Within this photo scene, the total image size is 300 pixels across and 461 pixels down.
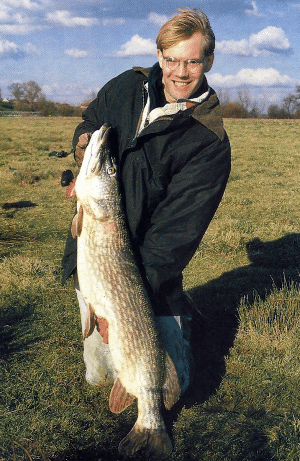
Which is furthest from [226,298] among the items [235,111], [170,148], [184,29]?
[235,111]

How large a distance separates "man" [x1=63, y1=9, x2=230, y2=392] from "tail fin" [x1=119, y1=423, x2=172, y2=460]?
0.87 meters

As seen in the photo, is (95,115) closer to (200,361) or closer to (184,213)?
(184,213)

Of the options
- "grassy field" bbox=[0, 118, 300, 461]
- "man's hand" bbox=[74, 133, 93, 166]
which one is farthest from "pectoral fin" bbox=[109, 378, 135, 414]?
"man's hand" bbox=[74, 133, 93, 166]

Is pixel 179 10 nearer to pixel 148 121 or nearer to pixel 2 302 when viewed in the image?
pixel 148 121

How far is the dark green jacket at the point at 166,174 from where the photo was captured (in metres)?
2.95

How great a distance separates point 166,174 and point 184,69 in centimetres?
68

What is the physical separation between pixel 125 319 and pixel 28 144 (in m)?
17.8

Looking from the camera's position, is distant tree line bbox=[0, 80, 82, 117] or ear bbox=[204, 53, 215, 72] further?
distant tree line bbox=[0, 80, 82, 117]

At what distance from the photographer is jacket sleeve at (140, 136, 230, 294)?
9.82 feet

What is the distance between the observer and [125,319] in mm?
2910

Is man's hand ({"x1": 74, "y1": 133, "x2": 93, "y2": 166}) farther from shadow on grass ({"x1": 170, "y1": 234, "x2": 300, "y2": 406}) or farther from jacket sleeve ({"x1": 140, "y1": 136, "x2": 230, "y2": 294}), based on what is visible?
shadow on grass ({"x1": 170, "y1": 234, "x2": 300, "y2": 406})

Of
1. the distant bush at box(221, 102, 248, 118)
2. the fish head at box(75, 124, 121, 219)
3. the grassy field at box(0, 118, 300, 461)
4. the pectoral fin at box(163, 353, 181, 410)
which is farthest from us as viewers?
the distant bush at box(221, 102, 248, 118)

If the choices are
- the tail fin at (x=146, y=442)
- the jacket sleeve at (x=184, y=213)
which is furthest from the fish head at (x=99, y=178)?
the tail fin at (x=146, y=442)

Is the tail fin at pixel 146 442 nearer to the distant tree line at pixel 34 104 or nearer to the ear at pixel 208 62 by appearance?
the ear at pixel 208 62
